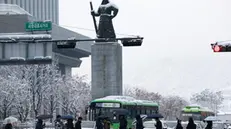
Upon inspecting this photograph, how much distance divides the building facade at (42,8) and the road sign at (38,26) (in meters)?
78.6

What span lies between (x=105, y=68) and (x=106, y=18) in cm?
468

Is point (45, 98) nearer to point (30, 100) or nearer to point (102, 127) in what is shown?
point (30, 100)

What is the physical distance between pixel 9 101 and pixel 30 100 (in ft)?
10.2

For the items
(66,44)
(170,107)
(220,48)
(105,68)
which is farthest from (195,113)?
(170,107)

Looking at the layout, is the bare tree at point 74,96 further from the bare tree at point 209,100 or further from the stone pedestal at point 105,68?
the bare tree at point 209,100

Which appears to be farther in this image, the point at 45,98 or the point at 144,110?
the point at 45,98

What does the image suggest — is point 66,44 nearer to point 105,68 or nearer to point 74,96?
point 105,68

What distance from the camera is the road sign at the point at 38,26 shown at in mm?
29795

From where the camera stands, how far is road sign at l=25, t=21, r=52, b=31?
2980 centimetres

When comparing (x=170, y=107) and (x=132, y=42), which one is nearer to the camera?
(x=132, y=42)

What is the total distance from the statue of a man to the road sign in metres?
19.2

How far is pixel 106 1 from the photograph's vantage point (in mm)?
50656

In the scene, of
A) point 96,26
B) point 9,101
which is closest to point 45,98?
point 9,101

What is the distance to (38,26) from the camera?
99.1 ft
